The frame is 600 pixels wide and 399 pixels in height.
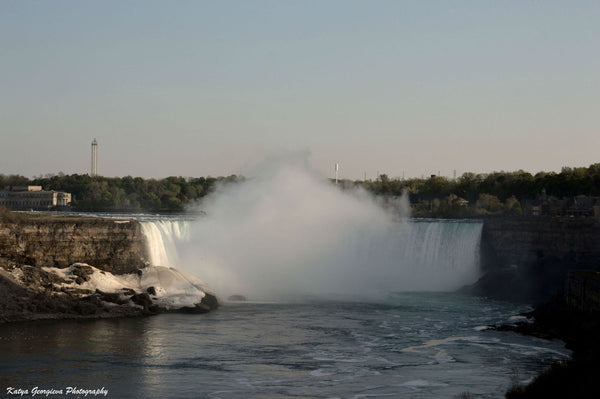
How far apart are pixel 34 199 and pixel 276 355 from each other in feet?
409

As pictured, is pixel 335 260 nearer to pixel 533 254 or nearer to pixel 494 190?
pixel 533 254

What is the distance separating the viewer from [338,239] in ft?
221

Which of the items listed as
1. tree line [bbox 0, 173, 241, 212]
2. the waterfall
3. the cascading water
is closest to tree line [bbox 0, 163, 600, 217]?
tree line [bbox 0, 173, 241, 212]

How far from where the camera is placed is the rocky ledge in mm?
40688

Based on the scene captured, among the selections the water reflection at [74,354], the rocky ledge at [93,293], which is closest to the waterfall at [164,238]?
the rocky ledge at [93,293]

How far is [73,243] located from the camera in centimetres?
4697

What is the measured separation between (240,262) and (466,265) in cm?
1889

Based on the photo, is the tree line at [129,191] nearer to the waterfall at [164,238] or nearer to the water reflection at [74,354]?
the waterfall at [164,238]

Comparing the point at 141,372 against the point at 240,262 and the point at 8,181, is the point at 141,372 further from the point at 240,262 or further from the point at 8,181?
the point at 8,181

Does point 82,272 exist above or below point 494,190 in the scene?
below

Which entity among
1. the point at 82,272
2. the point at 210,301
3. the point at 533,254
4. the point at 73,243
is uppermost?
the point at 73,243

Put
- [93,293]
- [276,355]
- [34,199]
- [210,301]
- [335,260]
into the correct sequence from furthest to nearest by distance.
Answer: [34,199] < [335,260] < [210,301] < [93,293] < [276,355]

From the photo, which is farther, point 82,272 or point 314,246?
point 314,246

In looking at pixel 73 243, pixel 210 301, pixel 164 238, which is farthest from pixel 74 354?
pixel 164 238
